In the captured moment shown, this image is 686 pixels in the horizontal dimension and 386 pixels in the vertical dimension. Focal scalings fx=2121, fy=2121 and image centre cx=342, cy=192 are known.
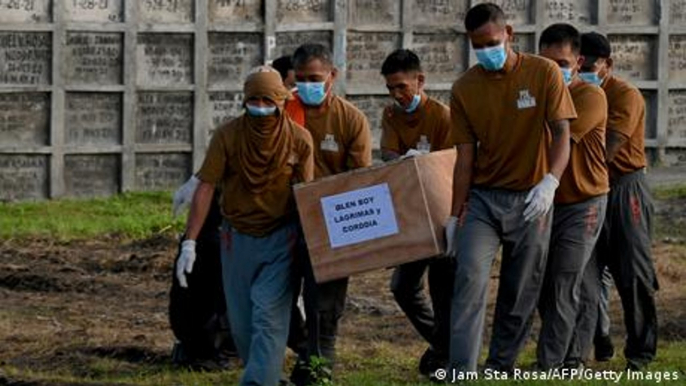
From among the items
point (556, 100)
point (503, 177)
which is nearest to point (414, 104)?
point (503, 177)

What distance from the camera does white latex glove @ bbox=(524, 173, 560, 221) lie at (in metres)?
10.7

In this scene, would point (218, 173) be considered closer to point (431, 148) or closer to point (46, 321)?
point (431, 148)

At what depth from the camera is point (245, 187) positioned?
1112 centimetres

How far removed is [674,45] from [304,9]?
14.2 feet

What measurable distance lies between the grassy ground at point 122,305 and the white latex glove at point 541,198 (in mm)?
950

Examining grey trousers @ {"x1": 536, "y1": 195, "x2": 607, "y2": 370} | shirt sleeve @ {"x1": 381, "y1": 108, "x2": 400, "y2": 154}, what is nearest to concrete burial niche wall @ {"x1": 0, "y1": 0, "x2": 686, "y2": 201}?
shirt sleeve @ {"x1": 381, "y1": 108, "x2": 400, "y2": 154}

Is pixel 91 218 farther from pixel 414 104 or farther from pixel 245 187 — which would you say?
pixel 245 187

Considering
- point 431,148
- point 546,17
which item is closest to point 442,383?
point 431,148

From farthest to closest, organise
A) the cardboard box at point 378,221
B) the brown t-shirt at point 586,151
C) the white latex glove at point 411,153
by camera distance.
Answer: the brown t-shirt at point 586,151 → the white latex glove at point 411,153 → the cardboard box at point 378,221

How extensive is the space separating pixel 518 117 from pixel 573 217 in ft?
2.98

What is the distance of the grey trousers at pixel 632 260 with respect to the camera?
12.4 metres

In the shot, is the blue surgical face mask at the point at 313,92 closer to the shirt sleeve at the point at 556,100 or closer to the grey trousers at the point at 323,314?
the grey trousers at the point at 323,314

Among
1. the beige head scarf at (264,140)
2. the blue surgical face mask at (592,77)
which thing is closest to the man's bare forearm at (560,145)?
the beige head scarf at (264,140)

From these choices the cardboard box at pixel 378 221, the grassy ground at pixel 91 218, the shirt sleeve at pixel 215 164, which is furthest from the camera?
the grassy ground at pixel 91 218
